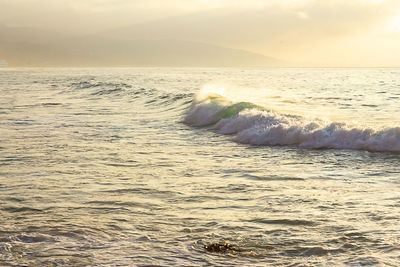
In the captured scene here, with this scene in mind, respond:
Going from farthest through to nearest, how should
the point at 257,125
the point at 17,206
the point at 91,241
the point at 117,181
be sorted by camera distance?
1. the point at 257,125
2. the point at 117,181
3. the point at 17,206
4. the point at 91,241

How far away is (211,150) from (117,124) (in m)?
6.19

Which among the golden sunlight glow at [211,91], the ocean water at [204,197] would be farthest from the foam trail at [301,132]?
the golden sunlight glow at [211,91]

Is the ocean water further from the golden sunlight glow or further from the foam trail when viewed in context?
the golden sunlight glow

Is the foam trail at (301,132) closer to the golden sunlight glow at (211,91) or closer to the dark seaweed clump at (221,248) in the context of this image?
the dark seaweed clump at (221,248)

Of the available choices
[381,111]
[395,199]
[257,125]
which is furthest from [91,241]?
[381,111]

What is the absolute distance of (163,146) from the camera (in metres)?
12.2

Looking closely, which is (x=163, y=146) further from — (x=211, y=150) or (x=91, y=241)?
(x=91, y=241)

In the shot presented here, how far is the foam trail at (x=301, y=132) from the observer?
470 inches

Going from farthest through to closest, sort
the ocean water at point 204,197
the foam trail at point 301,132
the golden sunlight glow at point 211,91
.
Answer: the golden sunlight glow at point 211,91
the foam trail at point 301,132
the ocean water at point 204,197

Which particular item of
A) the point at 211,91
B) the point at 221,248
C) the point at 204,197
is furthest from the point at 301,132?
the point at 211,91

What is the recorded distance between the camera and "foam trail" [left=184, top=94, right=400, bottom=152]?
11.9m

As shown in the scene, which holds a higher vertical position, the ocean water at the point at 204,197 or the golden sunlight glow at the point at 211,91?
the golden sunlight glow at the point at 211,91

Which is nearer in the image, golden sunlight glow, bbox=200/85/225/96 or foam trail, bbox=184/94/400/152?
foam trail, bbox=184/94/400/152

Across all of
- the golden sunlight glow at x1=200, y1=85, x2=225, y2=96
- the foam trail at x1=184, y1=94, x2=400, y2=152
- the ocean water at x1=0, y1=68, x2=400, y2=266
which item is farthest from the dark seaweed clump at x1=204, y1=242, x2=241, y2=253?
the golden sunlight glow at x1=200, y1=85, x2=225, y2=96
